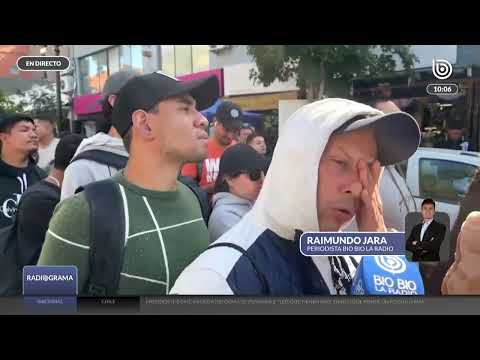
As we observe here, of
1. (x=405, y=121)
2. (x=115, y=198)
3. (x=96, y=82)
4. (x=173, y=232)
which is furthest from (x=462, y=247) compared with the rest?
(x=96, y=82)

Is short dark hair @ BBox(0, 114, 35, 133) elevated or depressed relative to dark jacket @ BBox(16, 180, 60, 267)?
elevated

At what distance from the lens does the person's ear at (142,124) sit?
3746mm

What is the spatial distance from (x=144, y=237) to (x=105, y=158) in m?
0.60

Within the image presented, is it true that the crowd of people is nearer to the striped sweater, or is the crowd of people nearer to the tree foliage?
the striped sweater

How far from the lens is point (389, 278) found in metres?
3.88

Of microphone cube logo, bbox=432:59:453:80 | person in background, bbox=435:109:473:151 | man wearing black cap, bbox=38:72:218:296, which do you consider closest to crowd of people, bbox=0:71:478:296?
man wearing black cap, bbox=38:72:218:296

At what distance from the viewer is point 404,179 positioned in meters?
3.79

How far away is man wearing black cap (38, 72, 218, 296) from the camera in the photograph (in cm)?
372

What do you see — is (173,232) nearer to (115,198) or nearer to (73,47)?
(115,198)

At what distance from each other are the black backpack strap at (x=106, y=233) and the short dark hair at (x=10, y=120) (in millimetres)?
A: 643

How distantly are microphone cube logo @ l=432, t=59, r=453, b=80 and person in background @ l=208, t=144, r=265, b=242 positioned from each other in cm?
130

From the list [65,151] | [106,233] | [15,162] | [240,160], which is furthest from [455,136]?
[15,162]

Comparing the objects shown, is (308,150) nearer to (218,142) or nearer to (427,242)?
(218,142)

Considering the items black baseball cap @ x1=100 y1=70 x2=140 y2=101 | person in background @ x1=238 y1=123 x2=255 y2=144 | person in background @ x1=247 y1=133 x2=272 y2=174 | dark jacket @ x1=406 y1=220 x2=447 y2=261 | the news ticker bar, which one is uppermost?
black baseball cap @ x1=100 y1=70 x2=140 y2=101
